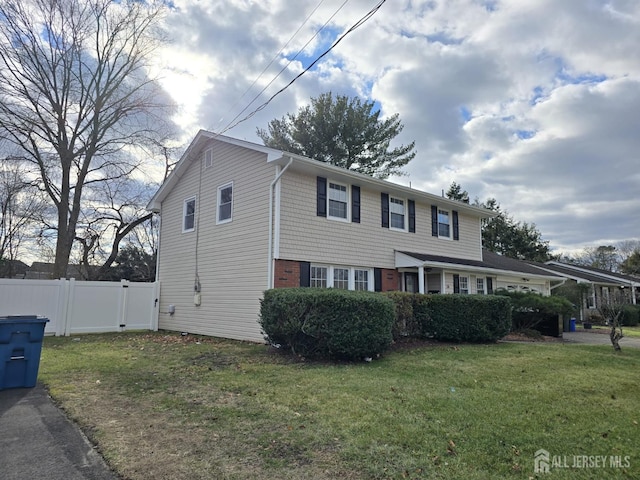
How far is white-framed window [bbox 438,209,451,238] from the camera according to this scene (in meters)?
16.2

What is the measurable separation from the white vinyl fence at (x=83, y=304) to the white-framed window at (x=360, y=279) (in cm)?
778

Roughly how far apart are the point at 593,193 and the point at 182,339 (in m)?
25.0

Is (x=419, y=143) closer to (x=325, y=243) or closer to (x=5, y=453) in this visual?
(x=325, y=243)

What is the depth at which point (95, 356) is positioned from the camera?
8.63 meters

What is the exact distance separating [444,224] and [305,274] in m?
7.76

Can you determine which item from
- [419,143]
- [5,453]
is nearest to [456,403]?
[5,453]

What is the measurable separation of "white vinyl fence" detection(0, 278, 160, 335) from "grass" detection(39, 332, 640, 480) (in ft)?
17.9

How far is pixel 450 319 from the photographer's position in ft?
35.7

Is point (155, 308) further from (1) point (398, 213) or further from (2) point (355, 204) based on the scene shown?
(1) point (398, 213)

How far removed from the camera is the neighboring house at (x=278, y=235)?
11.2 m

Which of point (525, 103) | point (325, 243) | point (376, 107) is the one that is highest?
point (376, 107)

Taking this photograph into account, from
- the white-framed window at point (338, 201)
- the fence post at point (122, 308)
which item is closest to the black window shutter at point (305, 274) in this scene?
the white-framed window at point (338, 201)

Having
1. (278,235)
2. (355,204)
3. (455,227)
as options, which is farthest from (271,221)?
(455,227)

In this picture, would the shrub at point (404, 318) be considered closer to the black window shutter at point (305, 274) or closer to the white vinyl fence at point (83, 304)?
the black window shutter at point (305, 274)
